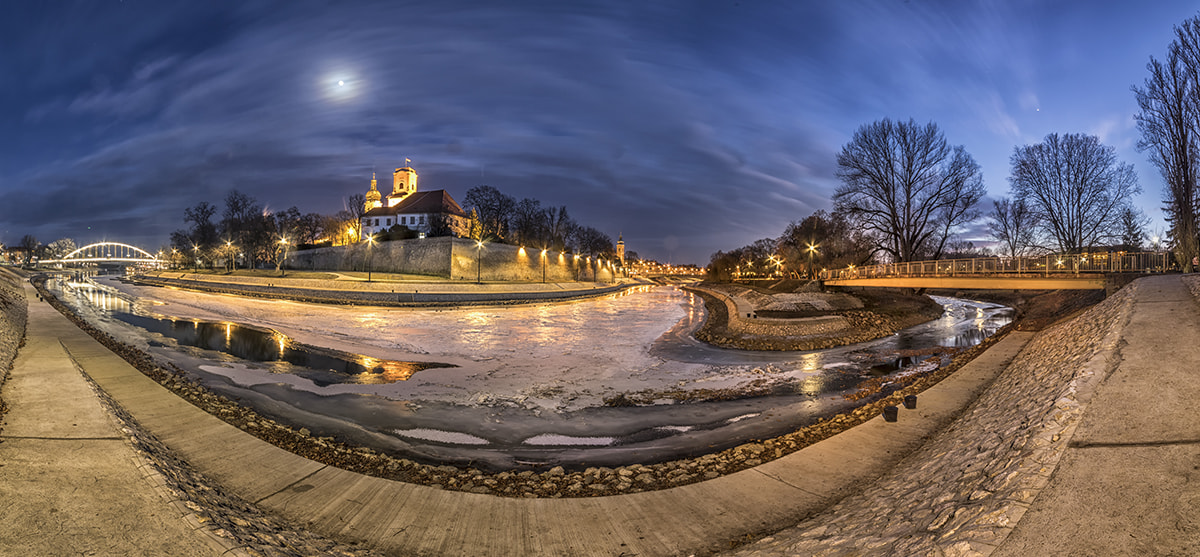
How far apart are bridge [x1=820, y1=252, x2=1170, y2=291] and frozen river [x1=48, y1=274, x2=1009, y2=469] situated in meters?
3.34

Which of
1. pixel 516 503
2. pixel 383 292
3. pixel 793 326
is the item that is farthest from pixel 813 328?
pixel 383 292

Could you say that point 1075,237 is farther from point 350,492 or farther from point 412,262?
point 412,262

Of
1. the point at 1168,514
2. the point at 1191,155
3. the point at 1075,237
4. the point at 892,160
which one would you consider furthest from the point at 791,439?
the point at 1075,237

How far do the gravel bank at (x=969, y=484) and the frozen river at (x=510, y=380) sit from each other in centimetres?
337

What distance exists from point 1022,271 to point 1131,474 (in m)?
28.2

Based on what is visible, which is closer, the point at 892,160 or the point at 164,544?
the point at 164,544

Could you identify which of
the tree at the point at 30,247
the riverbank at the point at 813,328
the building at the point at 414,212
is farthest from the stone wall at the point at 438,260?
the tree at the point at 30,247

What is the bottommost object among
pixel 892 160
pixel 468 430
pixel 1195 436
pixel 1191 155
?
pixel 468 430

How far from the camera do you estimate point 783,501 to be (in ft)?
18.3

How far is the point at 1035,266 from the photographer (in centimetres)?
2483

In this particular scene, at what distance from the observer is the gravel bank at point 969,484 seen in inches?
144

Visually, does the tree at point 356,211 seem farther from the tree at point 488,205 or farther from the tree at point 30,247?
the tree at point 30,247

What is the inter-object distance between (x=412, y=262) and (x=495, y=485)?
205 feet

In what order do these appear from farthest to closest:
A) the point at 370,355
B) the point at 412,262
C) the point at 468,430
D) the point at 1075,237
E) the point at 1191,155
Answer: the point at 412,262, the point at 1075,237, the point at 1191,155, the point at 370,355, the point at 468,430
